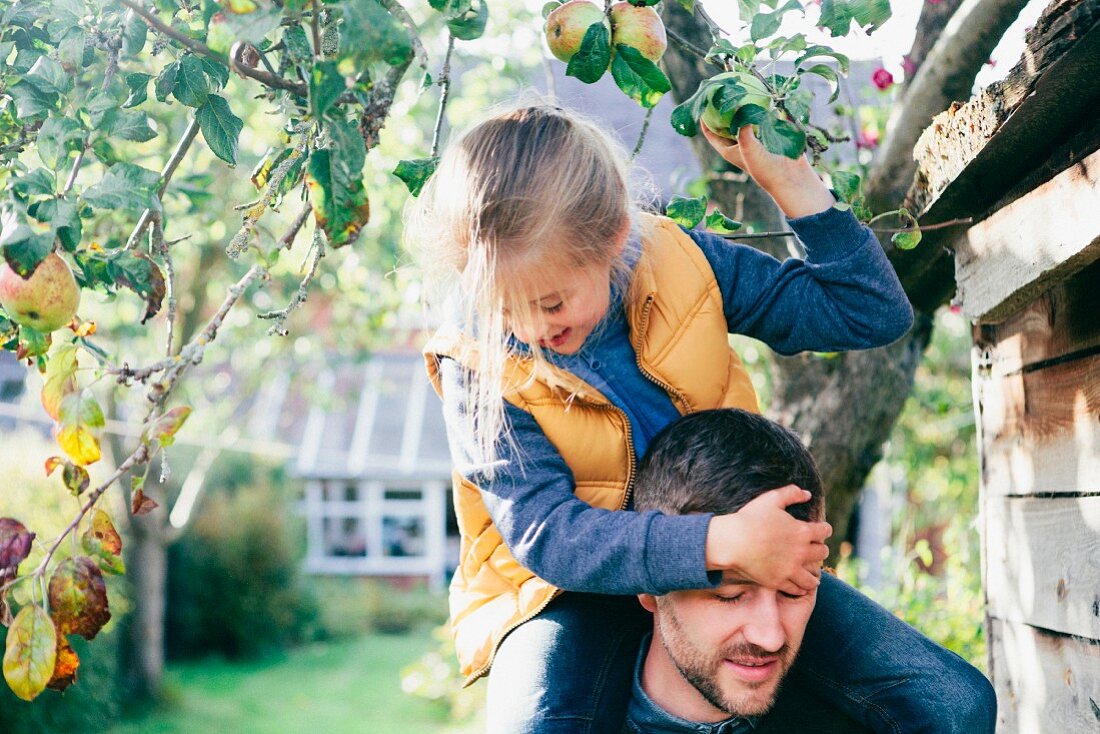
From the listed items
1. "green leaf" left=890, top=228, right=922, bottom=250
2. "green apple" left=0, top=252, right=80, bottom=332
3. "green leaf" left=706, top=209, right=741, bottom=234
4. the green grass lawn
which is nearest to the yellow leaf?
"green apple" left=0, top=252, right=80, bottom=332

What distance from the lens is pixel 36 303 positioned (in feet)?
5.19

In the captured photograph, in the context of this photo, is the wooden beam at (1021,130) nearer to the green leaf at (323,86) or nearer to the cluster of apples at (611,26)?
the cluster of apples at (611,26)

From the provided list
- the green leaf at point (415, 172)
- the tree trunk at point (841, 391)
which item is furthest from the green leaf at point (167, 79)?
the tree trunk at point (841, 391)

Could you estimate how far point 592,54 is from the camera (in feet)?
5.42

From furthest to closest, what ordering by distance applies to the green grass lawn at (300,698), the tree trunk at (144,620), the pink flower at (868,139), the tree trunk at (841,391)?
the tree trunk at (144,620) < the green grass lawn at (300,698) < the pink flower at (868,139) < the tree trunk at (841,391)

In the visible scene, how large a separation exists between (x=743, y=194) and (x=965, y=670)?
4.99 feet

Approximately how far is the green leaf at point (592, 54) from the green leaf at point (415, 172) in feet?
1.10

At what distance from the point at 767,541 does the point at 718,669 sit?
32 centimetres

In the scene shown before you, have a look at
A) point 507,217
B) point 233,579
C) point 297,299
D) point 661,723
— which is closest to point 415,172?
point 507,217

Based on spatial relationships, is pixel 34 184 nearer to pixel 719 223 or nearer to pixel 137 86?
pixel 137 86

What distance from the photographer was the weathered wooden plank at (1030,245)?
61.1 inches

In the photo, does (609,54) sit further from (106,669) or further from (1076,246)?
(106,669)

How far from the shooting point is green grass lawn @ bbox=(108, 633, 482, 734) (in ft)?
30.6

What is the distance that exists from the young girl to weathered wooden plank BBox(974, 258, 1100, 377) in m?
0.30
